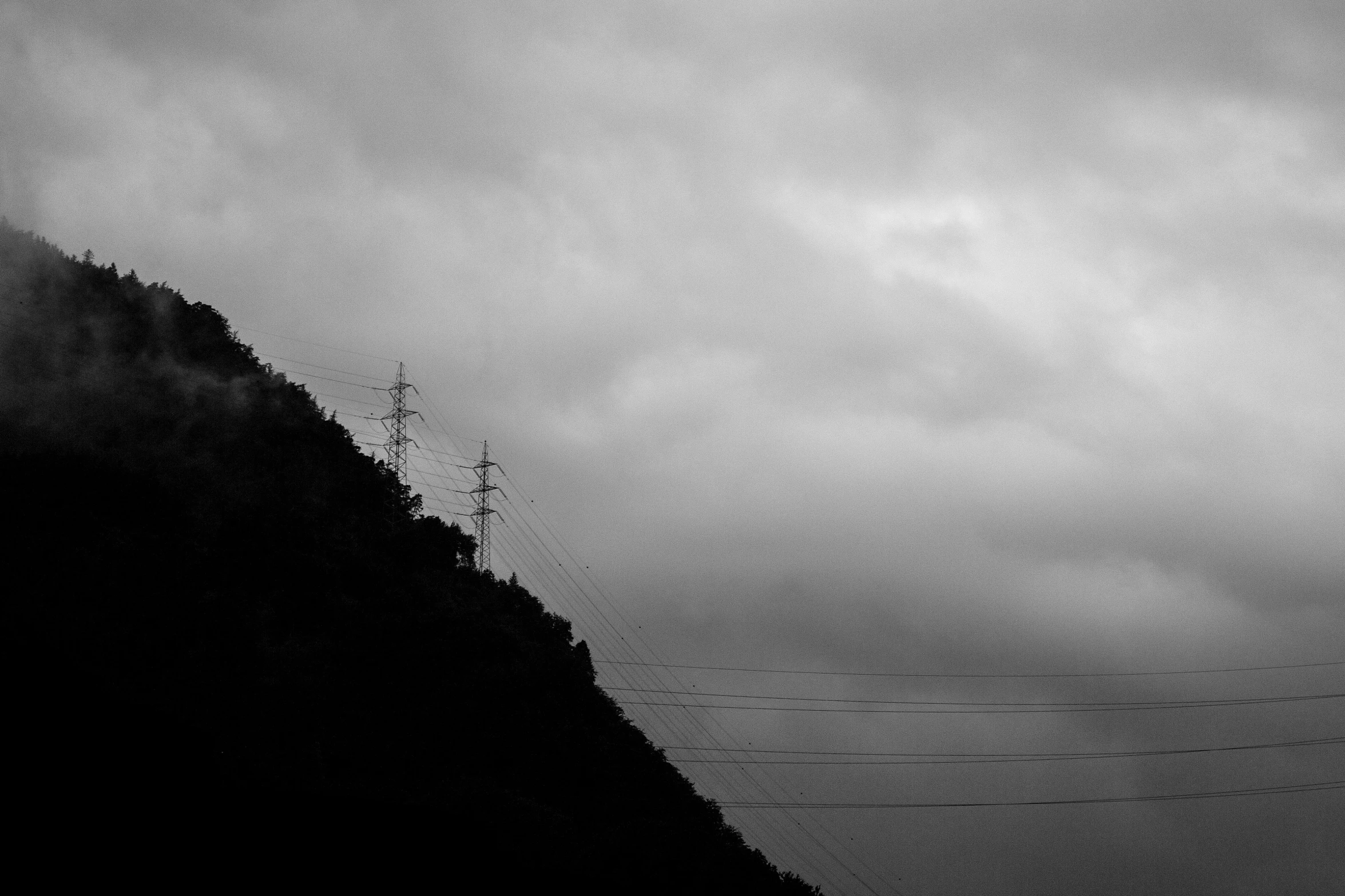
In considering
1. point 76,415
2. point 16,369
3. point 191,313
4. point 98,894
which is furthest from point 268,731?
point 191,313

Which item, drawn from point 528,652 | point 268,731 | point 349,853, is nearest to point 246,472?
point 528,652

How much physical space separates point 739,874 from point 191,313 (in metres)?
59.3

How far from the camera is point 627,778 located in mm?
76688

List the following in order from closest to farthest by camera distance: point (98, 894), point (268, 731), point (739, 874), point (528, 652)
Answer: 1. point (98, 894)
2. point (268, 731)
3. point (739, 874)
4. point (528, 652)

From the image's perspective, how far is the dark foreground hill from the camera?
104 ft

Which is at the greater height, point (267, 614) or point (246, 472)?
point (246, 472)

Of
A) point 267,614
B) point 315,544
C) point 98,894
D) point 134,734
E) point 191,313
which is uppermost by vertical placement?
point 191,313

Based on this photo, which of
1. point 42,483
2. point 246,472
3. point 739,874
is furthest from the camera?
point 246,472

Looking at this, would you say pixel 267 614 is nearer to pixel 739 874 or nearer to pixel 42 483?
pixel 42 483

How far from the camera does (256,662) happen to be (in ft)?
175

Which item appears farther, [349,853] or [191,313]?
[191,313]

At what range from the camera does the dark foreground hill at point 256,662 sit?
3175 centimetres

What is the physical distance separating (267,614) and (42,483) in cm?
1265

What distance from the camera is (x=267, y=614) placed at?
189ft
